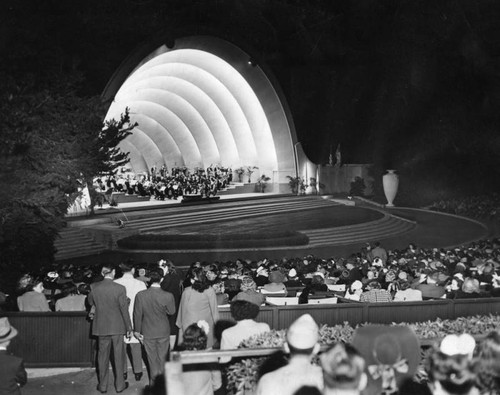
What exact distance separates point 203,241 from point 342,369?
16804mm

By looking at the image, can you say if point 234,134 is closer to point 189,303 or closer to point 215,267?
point 215,267

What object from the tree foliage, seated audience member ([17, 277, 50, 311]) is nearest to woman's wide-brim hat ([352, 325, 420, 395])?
seated audience member ([17, 277, 50, 311])

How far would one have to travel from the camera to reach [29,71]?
15070 mm

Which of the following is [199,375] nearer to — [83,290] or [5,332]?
[5,332]

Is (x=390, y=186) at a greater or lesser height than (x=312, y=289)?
greater

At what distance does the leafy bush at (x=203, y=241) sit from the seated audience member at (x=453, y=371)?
54.0ft

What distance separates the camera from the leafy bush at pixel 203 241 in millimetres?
20000

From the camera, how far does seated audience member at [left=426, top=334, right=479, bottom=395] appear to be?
366cm

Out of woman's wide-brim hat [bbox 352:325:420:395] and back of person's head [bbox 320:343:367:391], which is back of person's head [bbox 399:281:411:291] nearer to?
woman's wide-brim hat [bbox 352:325:420:395]

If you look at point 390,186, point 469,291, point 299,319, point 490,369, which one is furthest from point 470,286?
point 390,186

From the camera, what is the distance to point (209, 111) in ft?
141

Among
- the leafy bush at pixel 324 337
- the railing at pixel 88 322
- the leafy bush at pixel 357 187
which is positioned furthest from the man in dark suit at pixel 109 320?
the leafy bush at pixel 357 187

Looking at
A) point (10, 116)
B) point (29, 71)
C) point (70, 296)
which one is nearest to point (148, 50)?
point (29, 71)

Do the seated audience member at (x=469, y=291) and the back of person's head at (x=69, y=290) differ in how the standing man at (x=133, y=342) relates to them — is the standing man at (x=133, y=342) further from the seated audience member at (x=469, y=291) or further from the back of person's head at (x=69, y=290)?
the seated audience member at (x=469, y=291)
